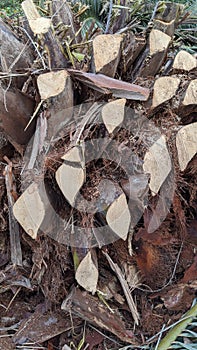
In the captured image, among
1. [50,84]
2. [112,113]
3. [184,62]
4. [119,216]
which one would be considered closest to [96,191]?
[119,216]

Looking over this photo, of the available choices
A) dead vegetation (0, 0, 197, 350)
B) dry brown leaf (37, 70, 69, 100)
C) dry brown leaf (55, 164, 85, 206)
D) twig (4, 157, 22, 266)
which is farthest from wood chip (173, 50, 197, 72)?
twig (4, 157, 22, 266)

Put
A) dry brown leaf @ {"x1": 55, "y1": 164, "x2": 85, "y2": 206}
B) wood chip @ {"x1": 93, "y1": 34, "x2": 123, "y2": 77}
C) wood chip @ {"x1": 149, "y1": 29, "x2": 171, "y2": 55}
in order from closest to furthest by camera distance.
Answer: dry brown leaf @ {"x1": 55, "y1": 164, "x2": 85, "y2": 206} → wood chip @ {"x1": 93, "y1": 34, "x2": 123, "y2": 77} → wood chip @ {"x1": 149, "y1": 29, "x2": 171, "y2": 55}

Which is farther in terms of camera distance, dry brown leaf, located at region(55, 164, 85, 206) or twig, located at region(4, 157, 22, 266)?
twig, located at region(4, 157, 22, 266)

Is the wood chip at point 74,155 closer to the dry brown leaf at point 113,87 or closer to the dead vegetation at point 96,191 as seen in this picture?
the dead vegetation at point 96,191

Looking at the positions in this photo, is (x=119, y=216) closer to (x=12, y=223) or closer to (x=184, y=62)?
(x=12, y=223)

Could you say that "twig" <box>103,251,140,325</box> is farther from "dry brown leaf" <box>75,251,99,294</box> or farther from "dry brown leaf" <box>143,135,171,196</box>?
"dry brown leaf" <box>143,135,171,196</box>

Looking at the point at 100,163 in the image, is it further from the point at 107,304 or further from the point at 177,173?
the point at 107,304

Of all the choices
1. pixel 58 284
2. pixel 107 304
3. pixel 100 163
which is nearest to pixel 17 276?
pixel 58 284
